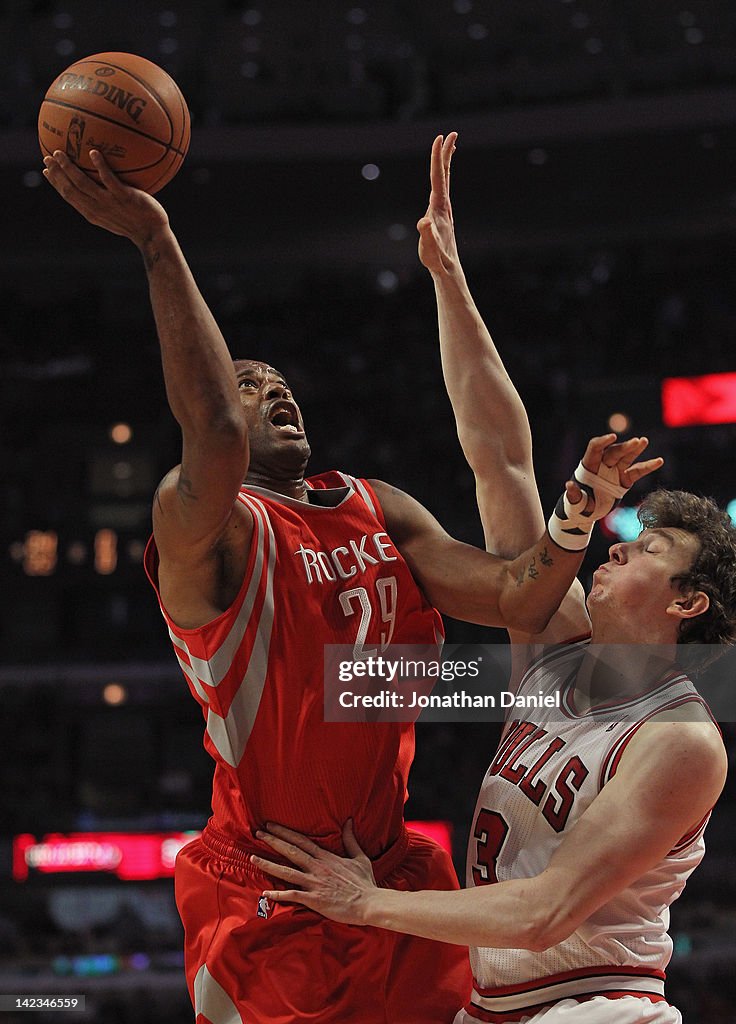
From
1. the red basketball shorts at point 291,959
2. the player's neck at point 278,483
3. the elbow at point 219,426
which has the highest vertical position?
the elbow at point 219,426

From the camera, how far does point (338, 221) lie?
1536 cm

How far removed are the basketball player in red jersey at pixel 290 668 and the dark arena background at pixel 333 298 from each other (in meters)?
8.96

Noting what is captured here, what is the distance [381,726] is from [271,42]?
13.1m

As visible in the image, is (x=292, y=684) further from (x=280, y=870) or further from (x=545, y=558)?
(x=545, y=558)

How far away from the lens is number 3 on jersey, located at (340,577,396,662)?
276cm

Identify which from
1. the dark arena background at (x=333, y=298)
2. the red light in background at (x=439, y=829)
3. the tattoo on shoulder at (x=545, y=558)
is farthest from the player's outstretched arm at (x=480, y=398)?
the red light in background at (x=439, y=829)

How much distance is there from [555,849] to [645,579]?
0.65 metres

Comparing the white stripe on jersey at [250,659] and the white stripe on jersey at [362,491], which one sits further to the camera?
the white stripe on jersey at [362,491]

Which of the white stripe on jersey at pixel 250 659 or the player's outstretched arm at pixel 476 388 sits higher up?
the player's outstretched arm at pixel 476 388

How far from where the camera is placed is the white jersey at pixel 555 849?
8.61ft

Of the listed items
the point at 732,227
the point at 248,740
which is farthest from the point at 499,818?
the point at 732,227

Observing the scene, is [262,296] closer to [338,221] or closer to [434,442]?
[338,221]

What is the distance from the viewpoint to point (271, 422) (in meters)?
2.94

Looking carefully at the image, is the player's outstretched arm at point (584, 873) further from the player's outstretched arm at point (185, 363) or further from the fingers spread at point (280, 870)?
the player's outstretched arm at point (185, 363)
